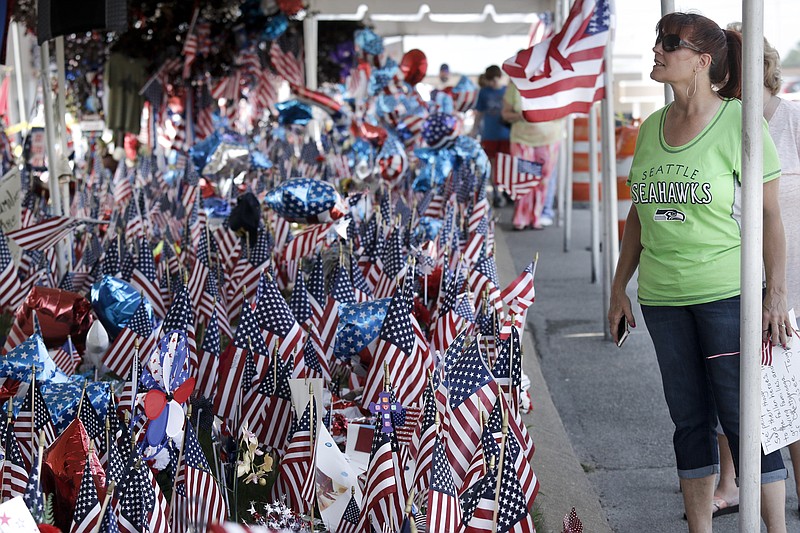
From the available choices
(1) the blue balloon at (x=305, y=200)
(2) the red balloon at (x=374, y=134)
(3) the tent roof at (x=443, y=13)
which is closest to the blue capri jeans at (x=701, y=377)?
(1) the blue balloon at (x=305, y=200)

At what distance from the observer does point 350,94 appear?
15641 mm

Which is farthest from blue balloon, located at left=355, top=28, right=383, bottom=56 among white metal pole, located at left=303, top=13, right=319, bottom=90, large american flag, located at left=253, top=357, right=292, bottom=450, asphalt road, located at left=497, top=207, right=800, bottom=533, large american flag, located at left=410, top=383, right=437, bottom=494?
large american flag, located at left=410, top=383, right=437, bottom=494

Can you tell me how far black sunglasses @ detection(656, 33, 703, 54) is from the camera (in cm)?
339

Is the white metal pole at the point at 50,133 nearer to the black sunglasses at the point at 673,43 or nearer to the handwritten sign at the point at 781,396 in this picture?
→ the black sunglasses at the point at 673,43

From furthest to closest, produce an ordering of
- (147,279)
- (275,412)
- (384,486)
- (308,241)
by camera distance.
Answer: (308,241) → (147,279) → (275,412) → (384,486)

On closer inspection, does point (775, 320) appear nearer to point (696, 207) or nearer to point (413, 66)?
point (696, 207)

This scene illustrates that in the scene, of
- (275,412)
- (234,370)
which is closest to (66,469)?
(275,412)

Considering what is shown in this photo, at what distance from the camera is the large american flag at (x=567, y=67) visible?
7.04m

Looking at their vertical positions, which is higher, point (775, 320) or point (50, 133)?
point (50, 133)

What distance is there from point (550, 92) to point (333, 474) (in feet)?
13.7

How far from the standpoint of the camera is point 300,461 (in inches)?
148

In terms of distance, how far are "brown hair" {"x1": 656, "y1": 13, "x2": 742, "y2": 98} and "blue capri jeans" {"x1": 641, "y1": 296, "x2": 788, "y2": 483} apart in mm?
682

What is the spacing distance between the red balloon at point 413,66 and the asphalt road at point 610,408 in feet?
10.1

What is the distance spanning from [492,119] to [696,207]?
11.3m
